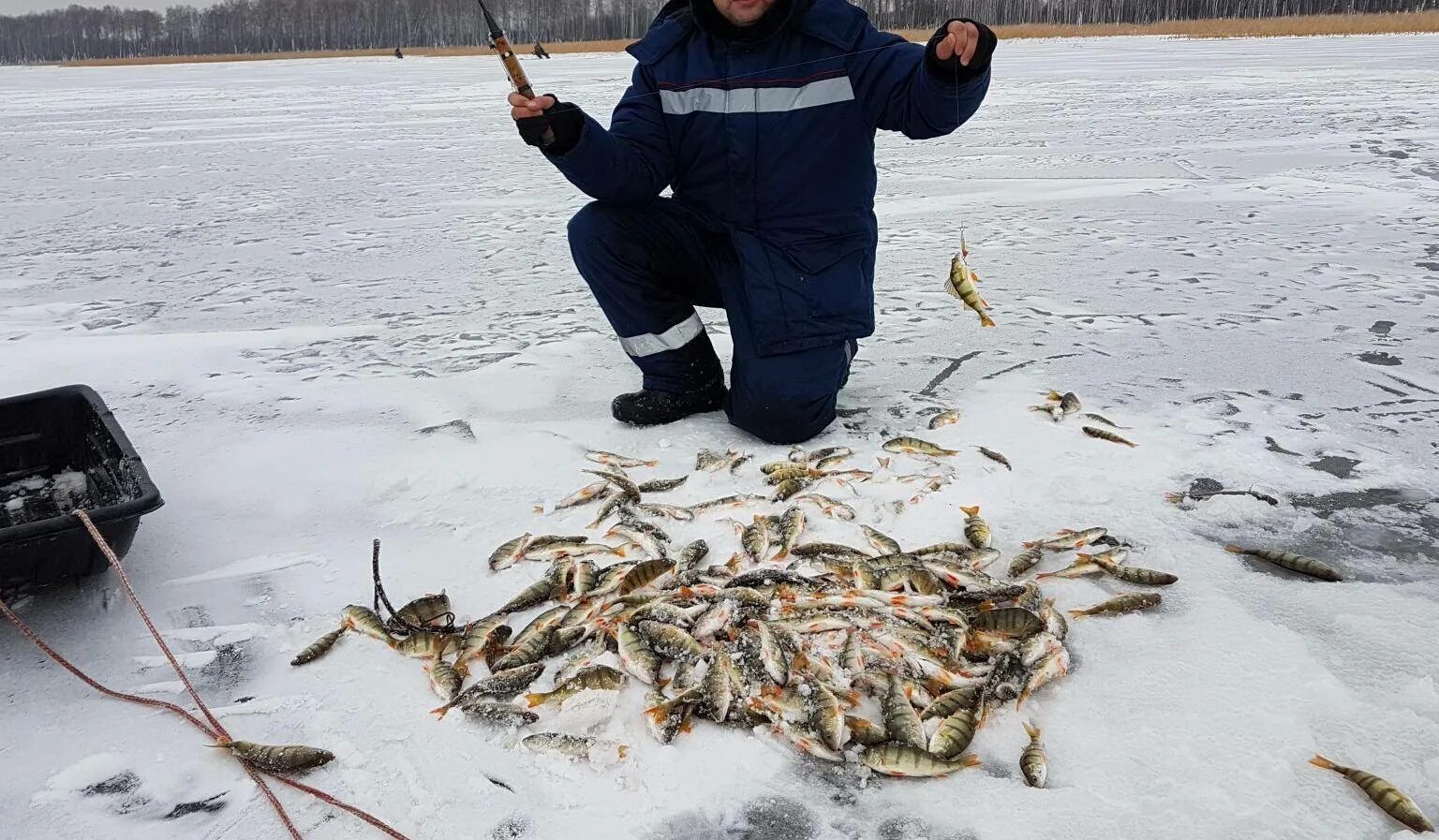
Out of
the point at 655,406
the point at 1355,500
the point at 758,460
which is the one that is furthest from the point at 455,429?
the point at 1355,500

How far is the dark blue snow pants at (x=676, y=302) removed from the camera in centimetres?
323

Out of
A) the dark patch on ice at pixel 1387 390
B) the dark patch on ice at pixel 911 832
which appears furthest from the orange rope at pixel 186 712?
Result: the dark patch on ice at pixel 1387 390

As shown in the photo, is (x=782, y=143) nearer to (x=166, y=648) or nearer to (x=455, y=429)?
(x=455, y=429)

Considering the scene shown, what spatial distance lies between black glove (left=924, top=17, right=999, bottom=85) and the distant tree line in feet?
140

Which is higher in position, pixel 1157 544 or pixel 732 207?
pixel 732 207

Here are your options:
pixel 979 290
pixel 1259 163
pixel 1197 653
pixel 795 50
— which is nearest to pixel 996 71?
pixel 1259 163

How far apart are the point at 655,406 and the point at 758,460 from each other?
52cm

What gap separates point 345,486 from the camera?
3023mm

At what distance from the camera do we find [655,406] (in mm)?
3449

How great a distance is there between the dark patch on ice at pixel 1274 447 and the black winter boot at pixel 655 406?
A: 1988mm

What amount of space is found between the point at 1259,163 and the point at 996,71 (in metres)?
13.0

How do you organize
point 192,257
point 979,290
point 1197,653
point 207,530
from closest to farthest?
point 1197,653 < point 207,530 < point 979,290 < point 192,257

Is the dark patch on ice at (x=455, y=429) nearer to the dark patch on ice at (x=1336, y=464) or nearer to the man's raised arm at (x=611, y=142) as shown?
the man's raised arm at (x=611, y=142)

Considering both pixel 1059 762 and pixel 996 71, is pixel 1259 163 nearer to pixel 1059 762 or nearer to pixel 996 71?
pixel 1059 762
